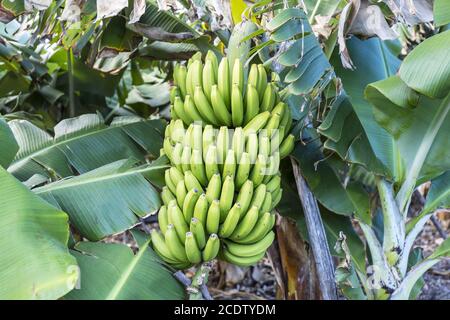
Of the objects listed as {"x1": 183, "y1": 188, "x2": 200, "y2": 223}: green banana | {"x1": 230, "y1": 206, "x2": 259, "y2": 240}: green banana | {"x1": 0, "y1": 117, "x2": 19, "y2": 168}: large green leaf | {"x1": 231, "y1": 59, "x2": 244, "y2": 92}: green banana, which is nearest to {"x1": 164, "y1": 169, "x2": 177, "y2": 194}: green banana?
{"x1": 183, "y1": 188, "x2": 200, "y2": 223}: green banana

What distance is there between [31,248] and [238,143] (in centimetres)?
56

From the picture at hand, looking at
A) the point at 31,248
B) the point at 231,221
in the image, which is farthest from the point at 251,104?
the point at 31,248

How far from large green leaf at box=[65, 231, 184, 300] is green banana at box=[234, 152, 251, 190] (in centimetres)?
30

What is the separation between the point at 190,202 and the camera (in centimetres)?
123

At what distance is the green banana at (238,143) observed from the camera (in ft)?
4.19

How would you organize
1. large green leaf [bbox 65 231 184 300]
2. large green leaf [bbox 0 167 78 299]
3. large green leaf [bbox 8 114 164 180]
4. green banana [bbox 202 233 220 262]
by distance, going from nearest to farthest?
large green leaf [bbox 0 167 78 299]
large green leaf [bbox 65 231 184 300]
green banana [bbox 202 233 220 262]
large green leaf [bbox 8 114 164 180]

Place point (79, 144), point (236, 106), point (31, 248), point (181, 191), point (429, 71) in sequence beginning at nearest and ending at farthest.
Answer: point (31, 248)
point (429, 71)
point (181, 191)
point (236, 106)
point (79, 144)

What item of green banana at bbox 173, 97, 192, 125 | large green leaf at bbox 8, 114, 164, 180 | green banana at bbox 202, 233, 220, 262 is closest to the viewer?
green banana at bbox 202, 233, 220, 262

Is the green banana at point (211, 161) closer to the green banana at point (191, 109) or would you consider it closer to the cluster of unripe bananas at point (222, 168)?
the cluster of unripe bananas at point (222, 168)

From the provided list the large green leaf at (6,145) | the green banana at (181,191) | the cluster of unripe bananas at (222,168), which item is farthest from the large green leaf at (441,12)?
the large green leaf at (6,145)

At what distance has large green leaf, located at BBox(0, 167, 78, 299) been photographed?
920 millimetres

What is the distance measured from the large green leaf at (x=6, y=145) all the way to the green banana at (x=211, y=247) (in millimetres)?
581

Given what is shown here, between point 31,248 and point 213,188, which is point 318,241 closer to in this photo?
point 213,188

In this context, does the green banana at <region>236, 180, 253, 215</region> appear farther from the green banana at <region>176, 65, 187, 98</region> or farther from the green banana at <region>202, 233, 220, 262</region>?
the green banana at <region>176, 65, 187, 98</region>
